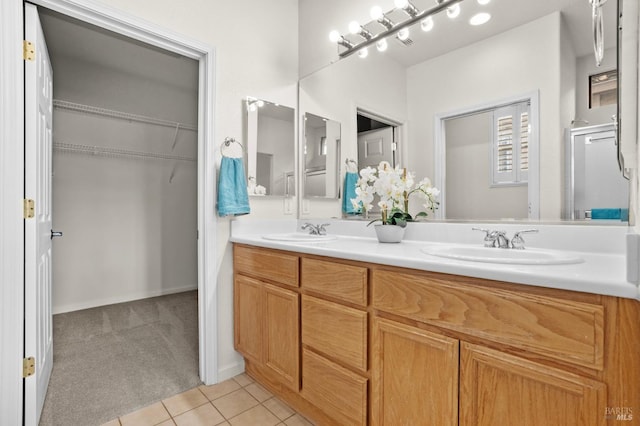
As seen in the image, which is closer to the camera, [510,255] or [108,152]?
[510,255]

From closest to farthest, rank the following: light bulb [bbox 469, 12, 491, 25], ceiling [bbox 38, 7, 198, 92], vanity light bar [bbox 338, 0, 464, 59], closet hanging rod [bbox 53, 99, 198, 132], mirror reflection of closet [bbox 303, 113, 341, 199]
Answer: light bulb [bbox 469, 12, 491, 25] < vanity light bar [bbox 338, 0, 464, 59] < mirror reflection of closet [bbox 303, 113, 341, 199] < ceiling [bbox 38, 7, 198, 92] < closet hanging rod [bbox 53, 99, 198, 132]

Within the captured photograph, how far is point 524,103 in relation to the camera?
4.40ft

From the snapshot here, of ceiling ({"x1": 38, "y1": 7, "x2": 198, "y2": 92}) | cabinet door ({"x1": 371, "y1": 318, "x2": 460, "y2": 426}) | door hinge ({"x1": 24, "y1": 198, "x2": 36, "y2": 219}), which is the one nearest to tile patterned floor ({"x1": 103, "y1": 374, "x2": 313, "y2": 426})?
cabinet door ({"x1": 371, "y1": 318, "x2": 460, "y2": 426})

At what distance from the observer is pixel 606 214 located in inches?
45.8

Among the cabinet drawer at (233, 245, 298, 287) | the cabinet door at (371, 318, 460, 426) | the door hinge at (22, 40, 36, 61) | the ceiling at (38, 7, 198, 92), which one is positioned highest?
the ceiling at (38, 7, 198, 92)

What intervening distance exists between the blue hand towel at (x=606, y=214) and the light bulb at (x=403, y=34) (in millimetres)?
1274

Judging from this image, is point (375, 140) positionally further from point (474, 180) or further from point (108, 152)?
point (108, 152)

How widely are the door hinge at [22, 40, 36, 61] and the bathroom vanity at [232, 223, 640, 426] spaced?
54.6 inches

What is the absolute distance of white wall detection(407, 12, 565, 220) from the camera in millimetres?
1277

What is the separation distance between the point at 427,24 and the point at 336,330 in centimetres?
163

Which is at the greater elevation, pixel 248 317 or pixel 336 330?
pixel 336 330

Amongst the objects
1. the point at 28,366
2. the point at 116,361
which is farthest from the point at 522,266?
the point at 116,361

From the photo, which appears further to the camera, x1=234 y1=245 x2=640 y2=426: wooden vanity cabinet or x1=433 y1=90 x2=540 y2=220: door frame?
x1=433 y1=90 x2=540 y2=220: door frame

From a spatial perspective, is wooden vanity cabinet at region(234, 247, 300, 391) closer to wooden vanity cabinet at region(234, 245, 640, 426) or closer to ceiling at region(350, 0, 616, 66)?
wooden vanity cabinet at region(234, 245, 640, 426)
